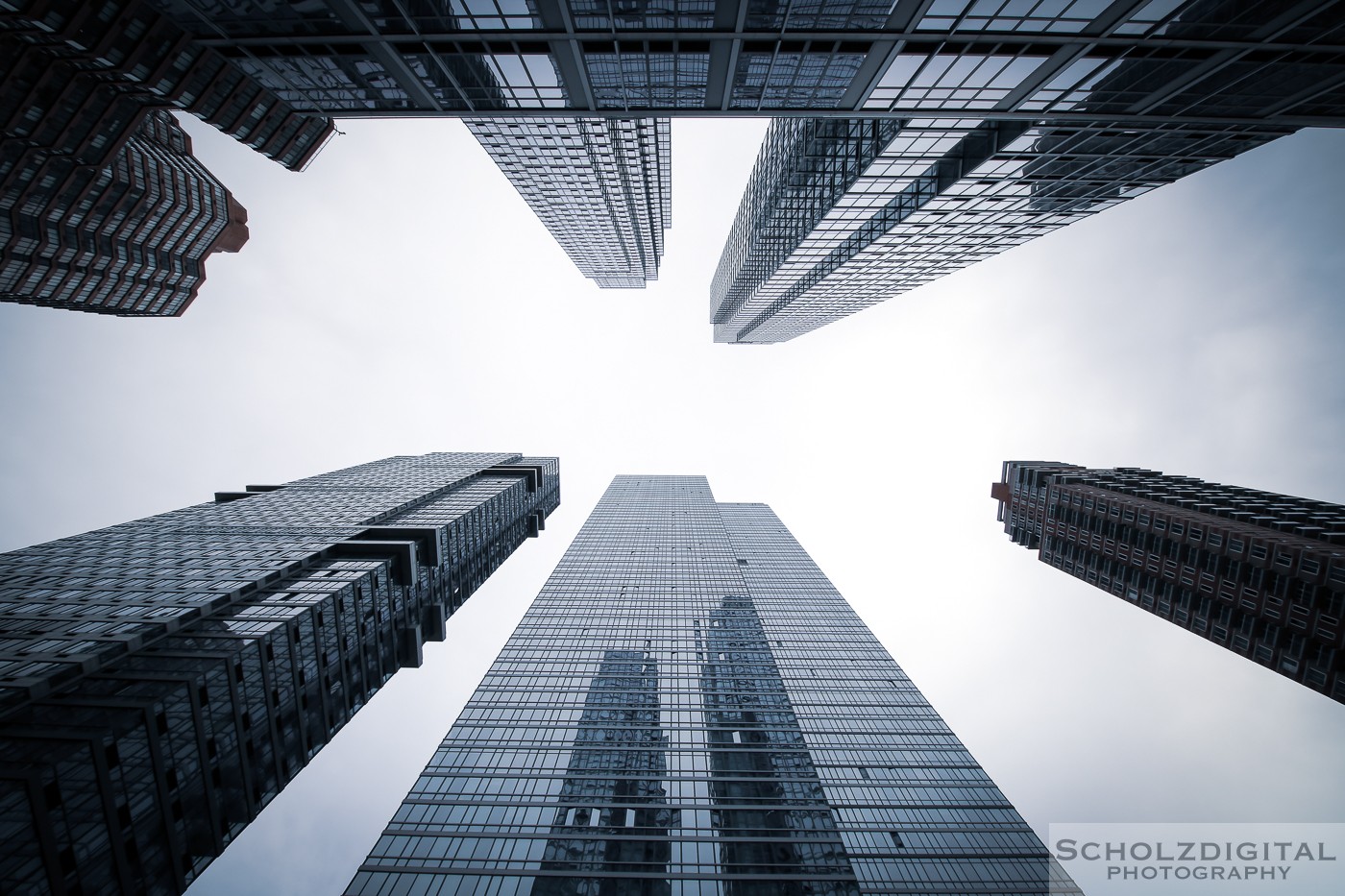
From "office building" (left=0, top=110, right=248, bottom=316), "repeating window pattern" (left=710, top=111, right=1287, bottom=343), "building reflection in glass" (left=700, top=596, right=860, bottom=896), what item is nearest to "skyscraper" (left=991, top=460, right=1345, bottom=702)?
"repeating window pattern" (left=710, top=111, right=1287, bottom=343)

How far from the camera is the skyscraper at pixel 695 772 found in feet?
175

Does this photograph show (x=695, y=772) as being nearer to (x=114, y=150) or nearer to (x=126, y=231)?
(x=114, y=150)

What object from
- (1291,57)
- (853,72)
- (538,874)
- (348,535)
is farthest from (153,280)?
(1291,57)

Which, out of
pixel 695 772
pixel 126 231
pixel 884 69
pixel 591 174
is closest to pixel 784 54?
pixel 884 69

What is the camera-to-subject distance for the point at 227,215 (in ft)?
431

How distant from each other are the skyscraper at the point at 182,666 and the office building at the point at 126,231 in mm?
44708

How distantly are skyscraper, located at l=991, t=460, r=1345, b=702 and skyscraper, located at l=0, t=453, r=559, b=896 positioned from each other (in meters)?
95.1

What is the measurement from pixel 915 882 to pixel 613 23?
73.4 meters

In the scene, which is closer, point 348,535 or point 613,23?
point 613,23

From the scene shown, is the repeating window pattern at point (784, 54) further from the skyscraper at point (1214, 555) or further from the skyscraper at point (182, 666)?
the skyscraper at point (1214, 555)

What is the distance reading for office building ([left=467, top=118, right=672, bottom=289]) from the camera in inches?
3091

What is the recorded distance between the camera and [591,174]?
309 feet

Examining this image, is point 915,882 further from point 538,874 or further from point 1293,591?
point 1293,591

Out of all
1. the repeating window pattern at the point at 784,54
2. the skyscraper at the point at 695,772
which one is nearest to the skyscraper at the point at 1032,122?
the repeating window pattern at the point at 784,54
